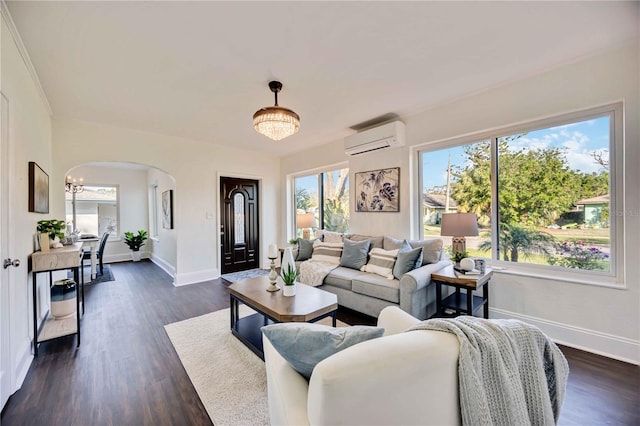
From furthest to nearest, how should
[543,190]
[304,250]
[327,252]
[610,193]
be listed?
1. [304,250]
2. [327,252]
3. [543,190]
4. [610,193]

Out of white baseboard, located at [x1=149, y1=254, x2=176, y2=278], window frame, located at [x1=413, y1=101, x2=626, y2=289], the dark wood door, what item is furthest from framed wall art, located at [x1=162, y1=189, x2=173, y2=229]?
window frame, located at [x1=413, y1=101, x2=626, y2=289]

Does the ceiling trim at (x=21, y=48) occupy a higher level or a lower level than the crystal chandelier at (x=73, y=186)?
higher

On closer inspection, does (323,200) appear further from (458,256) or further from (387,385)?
(387,385)

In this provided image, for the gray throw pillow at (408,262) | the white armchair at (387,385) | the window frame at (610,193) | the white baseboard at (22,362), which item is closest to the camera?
the white armchair at (387,385)

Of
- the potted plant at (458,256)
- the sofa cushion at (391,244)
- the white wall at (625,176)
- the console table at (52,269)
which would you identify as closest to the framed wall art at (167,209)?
the console table at (52,269)

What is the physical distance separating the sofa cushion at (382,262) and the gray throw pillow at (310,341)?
6.68 feet

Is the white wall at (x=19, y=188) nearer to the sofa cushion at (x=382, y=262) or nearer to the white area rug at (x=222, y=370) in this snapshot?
the white area rug at (x=222, y=370)

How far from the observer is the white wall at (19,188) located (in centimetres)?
183

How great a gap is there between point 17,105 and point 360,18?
268 cm

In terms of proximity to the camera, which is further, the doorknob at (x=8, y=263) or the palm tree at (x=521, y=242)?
the palm tree at (x=521, y=242)

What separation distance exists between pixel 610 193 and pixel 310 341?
116 inches

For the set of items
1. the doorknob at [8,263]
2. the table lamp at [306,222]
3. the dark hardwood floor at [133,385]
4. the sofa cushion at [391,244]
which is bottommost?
the dark hardwood floor at [133,385]

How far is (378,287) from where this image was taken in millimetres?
2832

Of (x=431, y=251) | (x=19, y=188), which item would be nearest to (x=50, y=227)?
(x=19, y=188)
